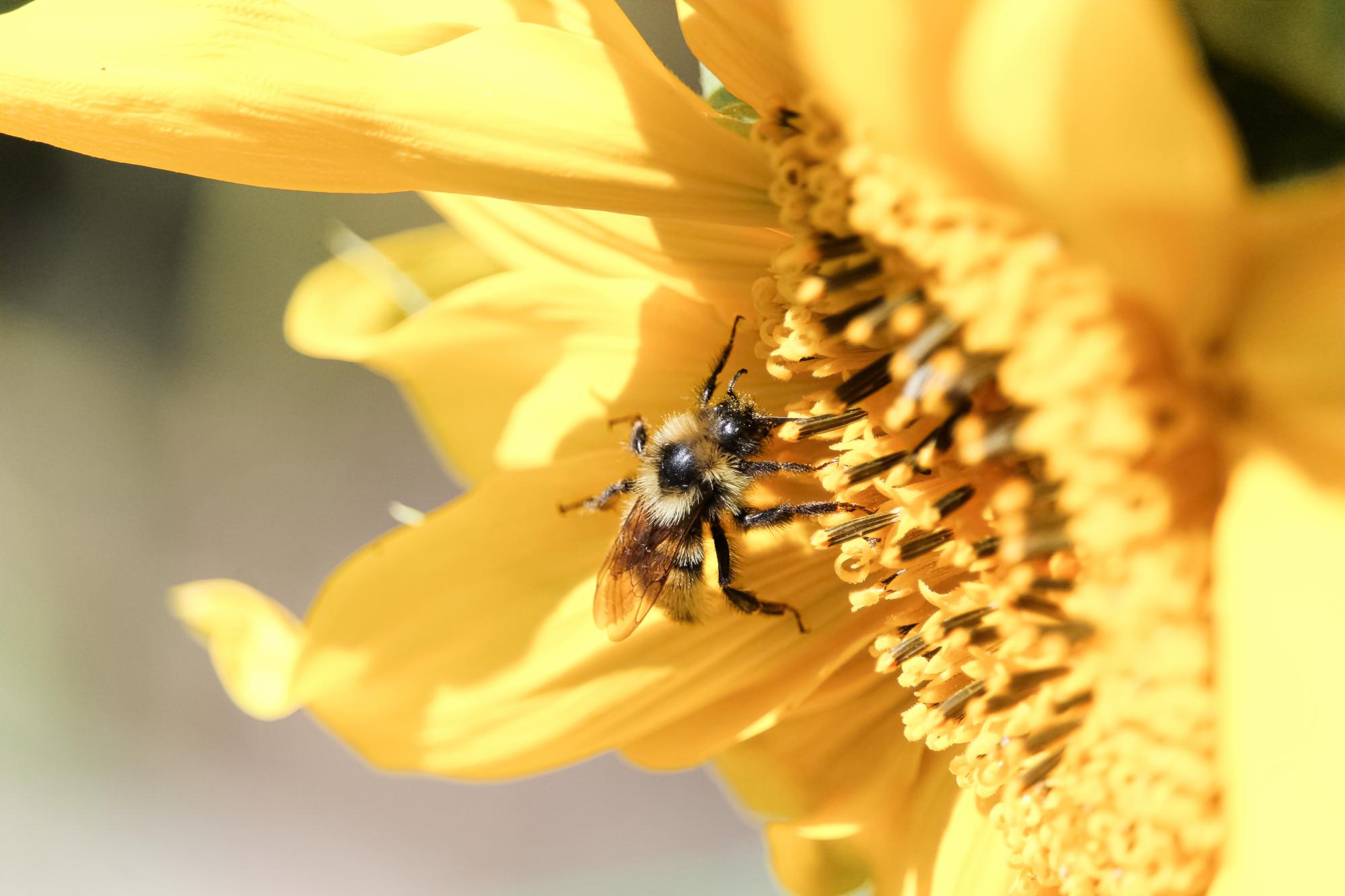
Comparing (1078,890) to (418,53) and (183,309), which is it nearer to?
(418,53)

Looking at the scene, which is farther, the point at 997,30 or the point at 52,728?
the point at 52,728

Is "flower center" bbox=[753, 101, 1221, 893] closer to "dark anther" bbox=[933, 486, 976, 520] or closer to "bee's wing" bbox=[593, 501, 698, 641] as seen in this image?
"dark anther" bbox=[933, 486, 976, 520]

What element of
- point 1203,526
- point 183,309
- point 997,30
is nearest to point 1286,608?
point 1203,526

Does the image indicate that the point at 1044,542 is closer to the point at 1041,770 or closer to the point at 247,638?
the point at 1041,770

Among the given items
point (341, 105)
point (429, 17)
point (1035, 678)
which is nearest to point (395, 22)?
point (429, 17)

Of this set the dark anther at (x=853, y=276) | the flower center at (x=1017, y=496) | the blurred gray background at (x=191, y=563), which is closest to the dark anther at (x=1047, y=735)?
the flower center at (x=1017, y=496)

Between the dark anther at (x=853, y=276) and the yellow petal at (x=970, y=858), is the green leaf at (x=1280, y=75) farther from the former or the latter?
the yellow petal at (x=970, y=858)

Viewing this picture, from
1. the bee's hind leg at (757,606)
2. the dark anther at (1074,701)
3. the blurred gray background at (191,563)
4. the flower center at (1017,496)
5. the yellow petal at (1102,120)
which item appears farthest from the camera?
the blurred gray background at (191,563)
